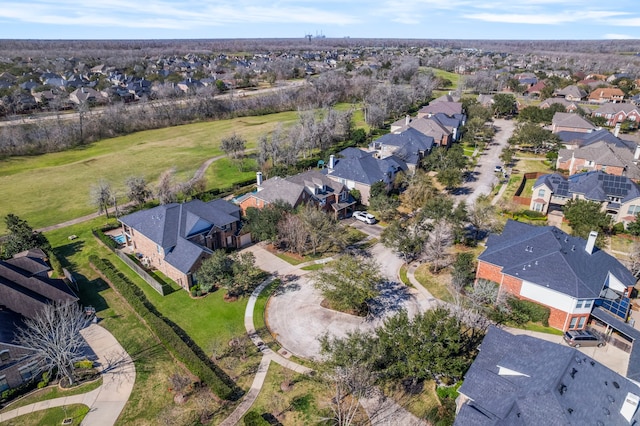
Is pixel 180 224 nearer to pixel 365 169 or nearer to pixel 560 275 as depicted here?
pixel 365 169

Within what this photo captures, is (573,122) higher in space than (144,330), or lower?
higher

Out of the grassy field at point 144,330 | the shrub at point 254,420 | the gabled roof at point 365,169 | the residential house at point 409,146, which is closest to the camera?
the shrub at point 254,420

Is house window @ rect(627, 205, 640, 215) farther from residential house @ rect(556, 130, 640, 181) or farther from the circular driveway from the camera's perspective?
the circular driveway

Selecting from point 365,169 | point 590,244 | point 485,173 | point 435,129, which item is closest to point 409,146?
point 435,129

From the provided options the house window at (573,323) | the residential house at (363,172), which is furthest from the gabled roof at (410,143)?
the house window at (573,323)

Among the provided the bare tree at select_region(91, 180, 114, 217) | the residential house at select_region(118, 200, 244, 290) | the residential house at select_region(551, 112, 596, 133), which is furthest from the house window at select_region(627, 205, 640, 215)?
the bare tree at select_region(91, 180, 114, 217)

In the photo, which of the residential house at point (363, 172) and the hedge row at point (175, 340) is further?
the residential house at point (363, 172)

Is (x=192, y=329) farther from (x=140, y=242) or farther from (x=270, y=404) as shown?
(x=140, y=242)

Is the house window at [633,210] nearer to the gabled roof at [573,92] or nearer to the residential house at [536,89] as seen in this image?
the gabled roof at [573,92]
